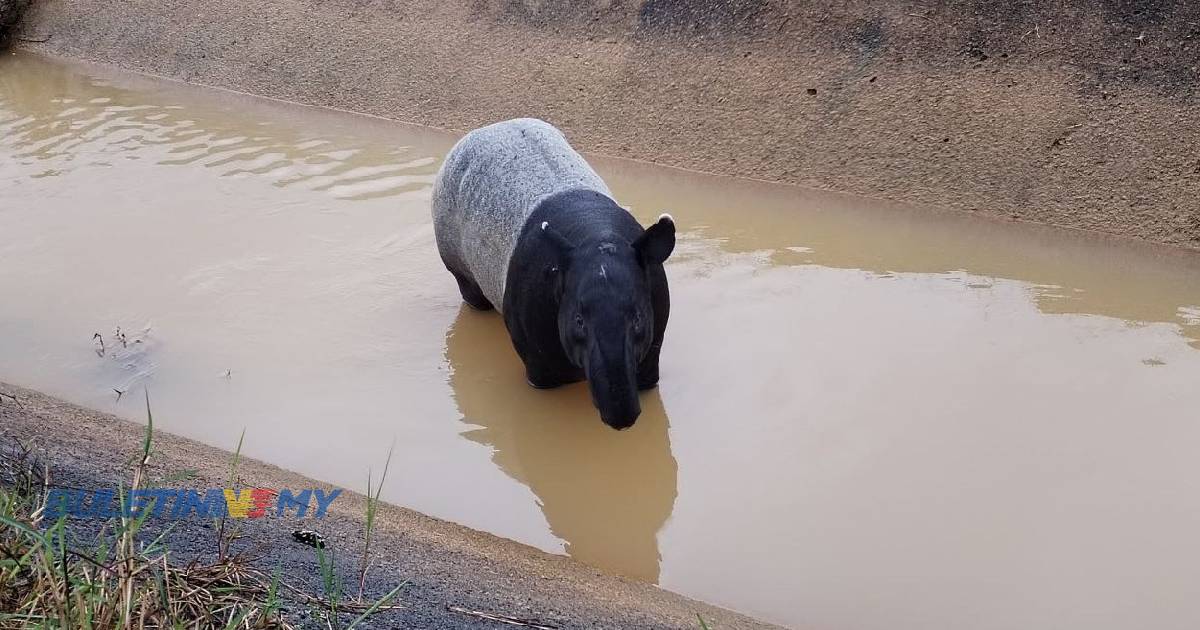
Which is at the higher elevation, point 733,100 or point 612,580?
point 733,100

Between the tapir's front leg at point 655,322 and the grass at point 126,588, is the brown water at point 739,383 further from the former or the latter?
the grass at point 126,588

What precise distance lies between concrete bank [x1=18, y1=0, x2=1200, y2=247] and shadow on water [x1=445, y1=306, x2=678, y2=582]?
3.25 meters

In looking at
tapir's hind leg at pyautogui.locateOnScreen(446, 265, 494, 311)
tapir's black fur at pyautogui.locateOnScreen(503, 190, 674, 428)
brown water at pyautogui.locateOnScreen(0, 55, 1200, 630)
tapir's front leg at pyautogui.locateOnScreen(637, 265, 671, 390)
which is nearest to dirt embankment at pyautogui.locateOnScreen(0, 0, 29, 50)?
brown water at pyautogui.locateOnScreen(0, 55, 1200, 630)

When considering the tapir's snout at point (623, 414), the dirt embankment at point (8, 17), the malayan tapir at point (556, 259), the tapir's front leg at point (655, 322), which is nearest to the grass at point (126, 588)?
the tapir's snout at point (623, 414)

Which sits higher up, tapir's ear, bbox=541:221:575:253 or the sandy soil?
tapir's ear, bbox=541:221:575:253

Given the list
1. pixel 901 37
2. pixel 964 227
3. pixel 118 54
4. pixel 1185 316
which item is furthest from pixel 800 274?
pixel 118 54

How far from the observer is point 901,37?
8391 mm

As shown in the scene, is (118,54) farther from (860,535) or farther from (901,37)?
(860,535)

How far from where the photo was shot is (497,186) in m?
5.84

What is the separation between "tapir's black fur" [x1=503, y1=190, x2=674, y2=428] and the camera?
4621 mm

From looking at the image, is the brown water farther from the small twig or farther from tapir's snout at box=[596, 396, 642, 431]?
the small twig

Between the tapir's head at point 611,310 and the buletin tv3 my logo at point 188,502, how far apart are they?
1.23 metres

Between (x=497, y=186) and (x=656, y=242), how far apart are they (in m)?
1.26

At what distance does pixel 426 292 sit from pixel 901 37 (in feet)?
13.8
